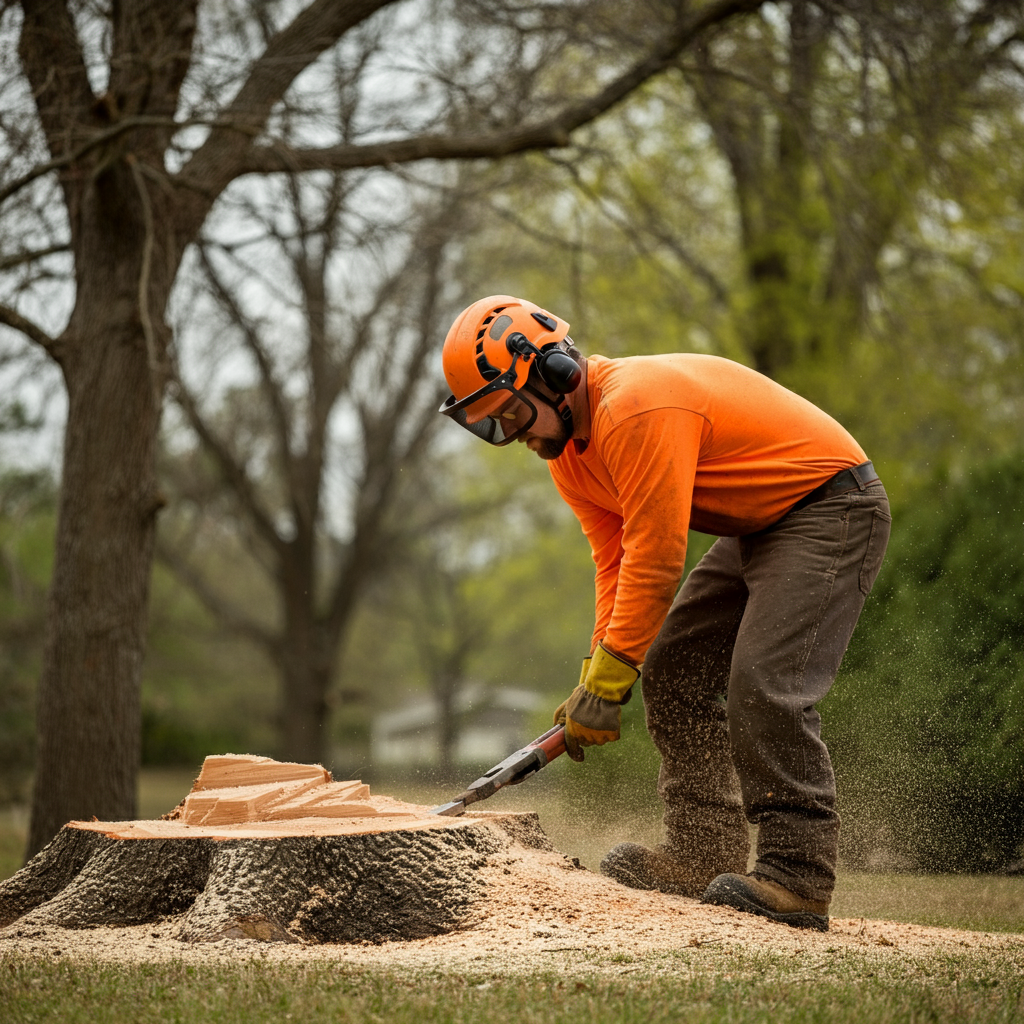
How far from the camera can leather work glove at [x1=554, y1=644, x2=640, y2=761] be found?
140 inches

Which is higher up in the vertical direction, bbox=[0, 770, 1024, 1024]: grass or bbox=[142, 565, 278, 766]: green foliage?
bbox=[0, 770, 1024, 1024]: grass

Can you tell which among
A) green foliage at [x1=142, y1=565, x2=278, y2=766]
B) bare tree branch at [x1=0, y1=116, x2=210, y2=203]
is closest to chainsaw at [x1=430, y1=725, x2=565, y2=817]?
bare tree branch at [x1=0, y1=116, x2=210, y2=203]

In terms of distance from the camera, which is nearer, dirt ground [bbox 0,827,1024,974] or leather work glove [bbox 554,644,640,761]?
dirt ground [bbox 0,827,1024,974]

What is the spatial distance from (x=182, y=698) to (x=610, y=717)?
16.6 m

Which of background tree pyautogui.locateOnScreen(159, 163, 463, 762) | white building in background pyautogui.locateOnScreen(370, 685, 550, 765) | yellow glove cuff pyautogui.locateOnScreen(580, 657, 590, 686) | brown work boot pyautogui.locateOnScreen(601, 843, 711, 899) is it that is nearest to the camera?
yellow glove cuff pyautogui.locateOnScreen(580, 657, 590, 686)

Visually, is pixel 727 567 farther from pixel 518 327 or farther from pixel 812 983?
pixel 812 983

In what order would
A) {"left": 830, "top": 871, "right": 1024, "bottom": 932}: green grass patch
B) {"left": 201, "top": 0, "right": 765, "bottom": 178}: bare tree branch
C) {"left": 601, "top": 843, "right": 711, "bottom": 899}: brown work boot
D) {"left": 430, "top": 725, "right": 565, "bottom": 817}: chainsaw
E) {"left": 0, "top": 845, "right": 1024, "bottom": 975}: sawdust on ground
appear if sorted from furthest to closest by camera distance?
1. {"left": 201, "top": 0, "right": 765, "bottom": 178}: bare tree branch
2. {"left": 830, "top": 871, "right": 1024, "bottom": 932}: green grass patch
3. {"left": 601, "top": 843, "right": 711, "bottom": 899}: brown work boot
4. {"left": 430, "top": 725, "right": 565, "bottom": 817}: chainsaw
5. {"left": 0, "top": 845, "right": 1024, "bottom": 975}: sawdust on ground

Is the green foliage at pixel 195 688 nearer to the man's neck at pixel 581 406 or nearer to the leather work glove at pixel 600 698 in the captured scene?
the leather work glove at pixel 600 698

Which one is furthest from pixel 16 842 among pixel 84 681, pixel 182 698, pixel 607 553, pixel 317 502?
pixel 182 698

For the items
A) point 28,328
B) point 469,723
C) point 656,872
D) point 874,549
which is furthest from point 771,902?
point 469,723

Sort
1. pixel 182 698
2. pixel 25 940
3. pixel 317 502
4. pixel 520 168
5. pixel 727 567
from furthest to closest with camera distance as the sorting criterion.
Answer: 1. pixel 182 698
2. pixel 317 502
3. pixel 520 168
4. pixel 727 567
5. pixel 25 940

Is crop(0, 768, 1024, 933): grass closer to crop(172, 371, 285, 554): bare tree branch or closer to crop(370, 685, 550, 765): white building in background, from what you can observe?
crop(172, 371, 285, 554): bare tree branch

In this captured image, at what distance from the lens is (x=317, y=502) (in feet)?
48.5

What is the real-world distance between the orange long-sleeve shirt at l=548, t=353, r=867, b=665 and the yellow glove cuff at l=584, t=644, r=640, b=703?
0.04m
